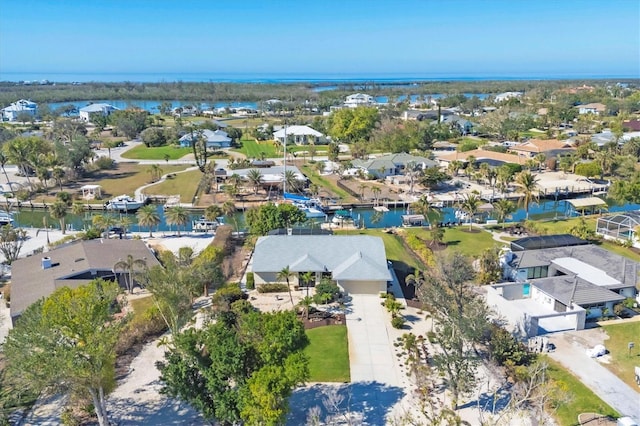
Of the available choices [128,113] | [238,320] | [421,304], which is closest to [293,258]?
[421,304]

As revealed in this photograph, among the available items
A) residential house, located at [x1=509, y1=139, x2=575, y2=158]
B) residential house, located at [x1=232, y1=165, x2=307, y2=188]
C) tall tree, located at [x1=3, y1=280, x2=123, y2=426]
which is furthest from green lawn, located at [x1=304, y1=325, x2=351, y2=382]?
residential house, located at [x1=509, y1=139, x2=575, y2=158]

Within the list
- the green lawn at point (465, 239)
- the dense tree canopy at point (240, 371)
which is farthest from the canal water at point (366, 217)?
the dense tree canopy at point (240, 371)

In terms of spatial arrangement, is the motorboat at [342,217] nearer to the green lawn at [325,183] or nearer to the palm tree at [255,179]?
the green lawn at [325,183]

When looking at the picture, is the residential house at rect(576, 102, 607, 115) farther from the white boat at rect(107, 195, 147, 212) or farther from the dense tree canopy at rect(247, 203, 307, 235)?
the white boat at rect(107, 195, 147, 212)

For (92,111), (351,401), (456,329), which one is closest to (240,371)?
(351,401)

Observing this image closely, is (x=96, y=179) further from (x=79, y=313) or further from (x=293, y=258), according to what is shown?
(x=79, y=313)
